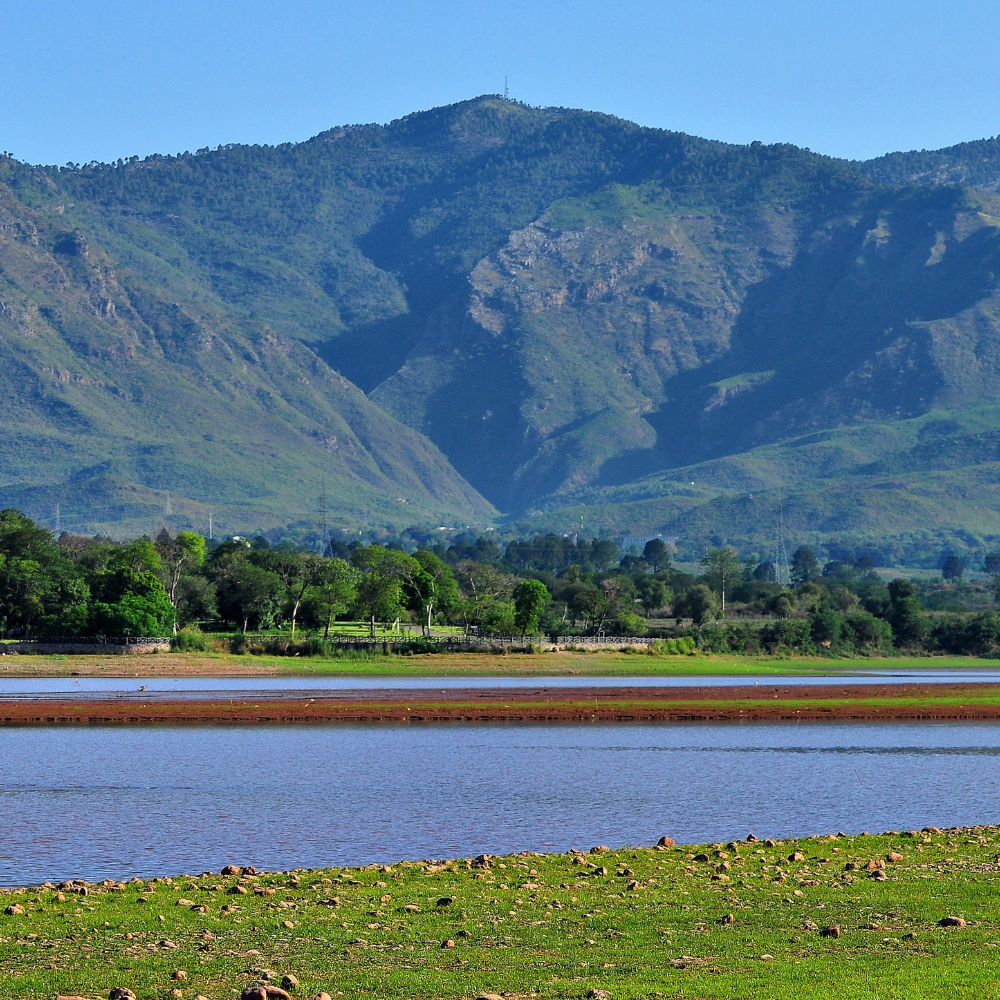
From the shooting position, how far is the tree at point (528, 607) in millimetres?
152250

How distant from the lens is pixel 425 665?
428 feet

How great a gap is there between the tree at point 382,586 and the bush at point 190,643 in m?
17.5

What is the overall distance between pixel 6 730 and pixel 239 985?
5302cm

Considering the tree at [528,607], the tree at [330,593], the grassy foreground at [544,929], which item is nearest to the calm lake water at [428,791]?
the grassy foreground at [544,929]

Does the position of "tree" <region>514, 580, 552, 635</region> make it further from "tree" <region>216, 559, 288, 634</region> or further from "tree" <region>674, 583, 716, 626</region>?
"tree" <region>674, 583, 716, 626</region>

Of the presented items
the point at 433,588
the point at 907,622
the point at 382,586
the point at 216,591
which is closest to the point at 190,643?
the point at 216,591

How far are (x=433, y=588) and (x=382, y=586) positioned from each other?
11.6m

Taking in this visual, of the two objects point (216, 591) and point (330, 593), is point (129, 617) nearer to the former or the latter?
point (216, 591)

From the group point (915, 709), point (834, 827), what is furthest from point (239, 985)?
point (915, 709)

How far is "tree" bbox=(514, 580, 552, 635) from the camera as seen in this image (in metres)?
152

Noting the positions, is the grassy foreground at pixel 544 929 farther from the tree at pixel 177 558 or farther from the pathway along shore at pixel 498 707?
the tree at pixel 177 558

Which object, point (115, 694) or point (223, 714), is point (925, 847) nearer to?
point (223, 714)

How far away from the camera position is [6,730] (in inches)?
2790

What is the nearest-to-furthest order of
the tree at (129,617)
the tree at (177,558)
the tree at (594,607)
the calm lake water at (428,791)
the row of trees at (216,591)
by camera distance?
the calm lake water at (428,791) < the tree at (129,617) < the row of trees at (216,591) < the tree at (177,558) < the tree at (594,607)
